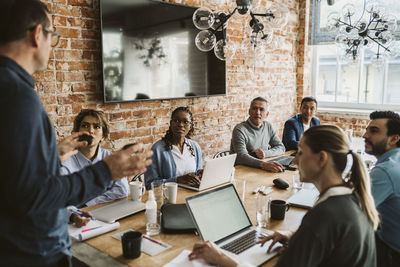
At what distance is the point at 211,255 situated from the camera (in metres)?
1.30

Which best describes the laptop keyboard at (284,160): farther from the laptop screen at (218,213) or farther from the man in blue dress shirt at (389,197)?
the laptop screen at (218,213)

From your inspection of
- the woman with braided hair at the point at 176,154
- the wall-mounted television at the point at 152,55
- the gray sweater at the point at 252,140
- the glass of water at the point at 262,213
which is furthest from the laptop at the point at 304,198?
the wall-mounted television at the point at 152,55

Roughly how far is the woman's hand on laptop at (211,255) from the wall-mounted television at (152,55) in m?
1.96

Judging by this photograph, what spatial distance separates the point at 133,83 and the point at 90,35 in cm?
56

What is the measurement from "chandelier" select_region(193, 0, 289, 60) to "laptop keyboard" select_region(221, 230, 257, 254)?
1.30m

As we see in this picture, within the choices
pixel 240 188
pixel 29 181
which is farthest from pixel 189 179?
pixel 29 181

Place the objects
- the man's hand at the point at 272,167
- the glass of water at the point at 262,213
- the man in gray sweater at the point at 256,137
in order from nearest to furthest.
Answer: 1. the glass of water at the point at 262,213
2. the man's hand at the point at 272,167
3. the man in gray sweater at the point at 256,137

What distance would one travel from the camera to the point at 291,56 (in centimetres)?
525

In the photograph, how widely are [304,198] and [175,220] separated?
843 millimetres

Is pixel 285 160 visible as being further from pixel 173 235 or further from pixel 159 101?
pixel 173 235

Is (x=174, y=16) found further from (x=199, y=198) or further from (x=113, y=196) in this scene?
(x=199, y=198)

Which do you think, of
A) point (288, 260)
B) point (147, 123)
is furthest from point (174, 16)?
point (288, 260)

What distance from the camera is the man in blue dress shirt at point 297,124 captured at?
392 centimetres

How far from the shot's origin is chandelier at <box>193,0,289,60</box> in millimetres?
2186
